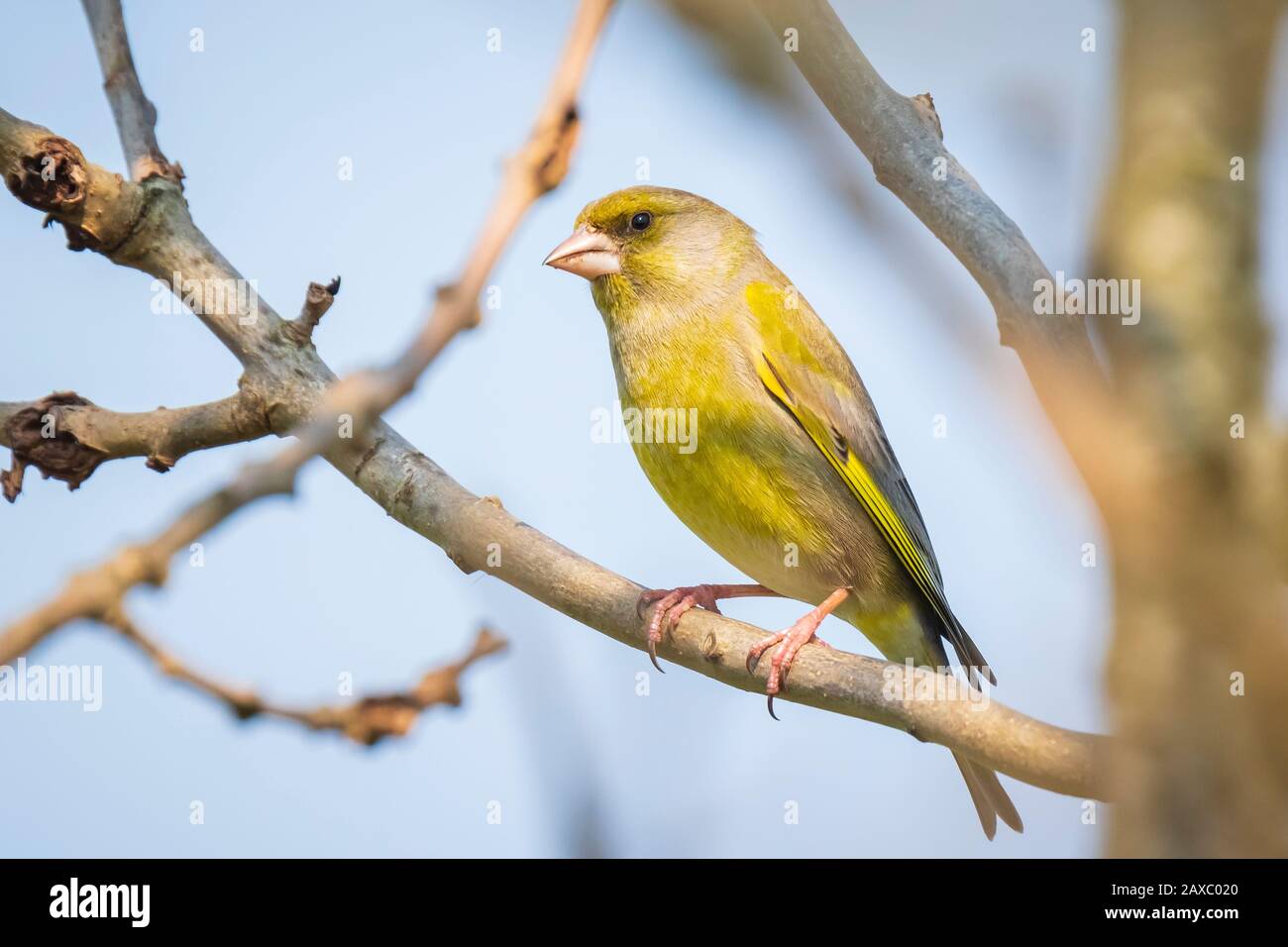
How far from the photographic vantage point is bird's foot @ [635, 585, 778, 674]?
366 centimetres

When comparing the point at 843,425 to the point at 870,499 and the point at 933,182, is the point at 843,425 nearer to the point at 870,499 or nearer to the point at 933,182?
the point at 870,499

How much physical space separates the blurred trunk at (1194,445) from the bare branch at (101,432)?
8.28ft

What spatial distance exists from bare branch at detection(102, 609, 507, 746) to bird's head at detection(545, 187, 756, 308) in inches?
119

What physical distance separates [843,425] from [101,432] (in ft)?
9.65

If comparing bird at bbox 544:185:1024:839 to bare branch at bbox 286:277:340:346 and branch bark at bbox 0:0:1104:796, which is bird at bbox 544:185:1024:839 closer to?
branch bark at bbox 0:0:1104:796

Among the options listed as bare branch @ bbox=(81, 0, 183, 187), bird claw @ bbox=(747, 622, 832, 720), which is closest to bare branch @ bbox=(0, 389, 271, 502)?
bare branch @ bbox=(81, 0, 183, 187)

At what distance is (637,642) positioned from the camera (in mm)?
3623

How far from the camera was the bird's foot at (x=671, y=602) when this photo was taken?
3.66 m

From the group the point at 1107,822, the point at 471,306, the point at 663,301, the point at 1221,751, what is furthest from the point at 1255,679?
the point at 663,301

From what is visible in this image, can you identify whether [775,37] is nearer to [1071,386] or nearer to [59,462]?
[1071,386]

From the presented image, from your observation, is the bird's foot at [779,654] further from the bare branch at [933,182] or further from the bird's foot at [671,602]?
the bare branch at [933,182]

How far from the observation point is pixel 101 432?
3.52m

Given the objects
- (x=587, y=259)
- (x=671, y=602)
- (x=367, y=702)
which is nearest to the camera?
(x=367, y=702)

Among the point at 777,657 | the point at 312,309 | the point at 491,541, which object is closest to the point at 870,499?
the point at 777,657
